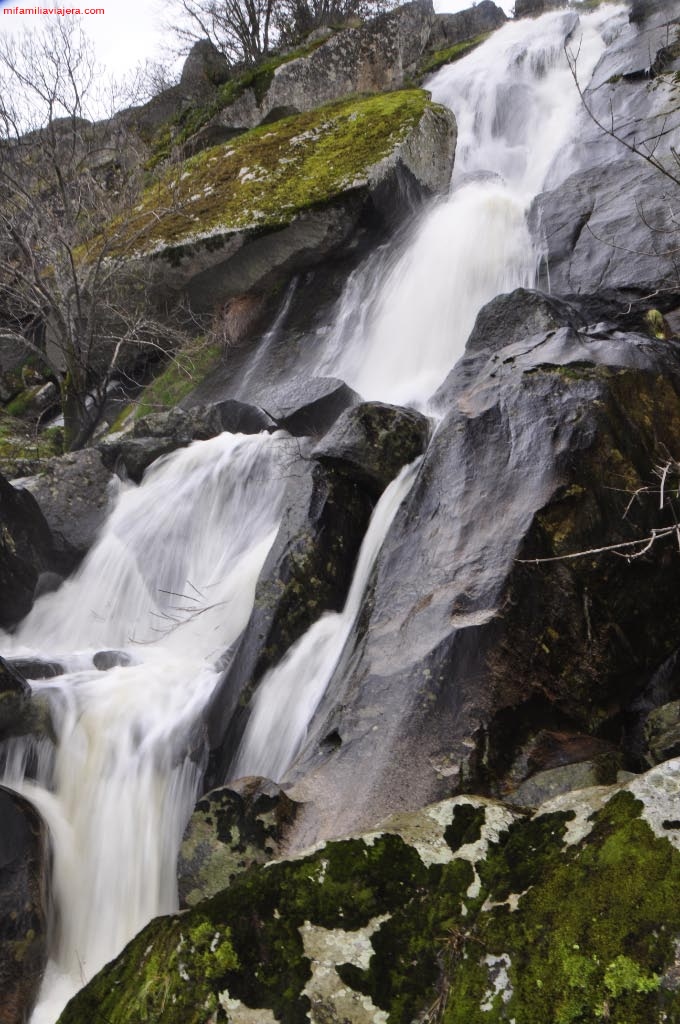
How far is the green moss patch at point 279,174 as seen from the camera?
42.1ft

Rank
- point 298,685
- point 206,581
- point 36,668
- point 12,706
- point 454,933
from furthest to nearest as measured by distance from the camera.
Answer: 1. point 206,581
2. point 36,668
3. point 12,706
4. point 298,685
5. point 454,933

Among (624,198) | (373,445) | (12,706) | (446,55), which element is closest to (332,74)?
(446,55)

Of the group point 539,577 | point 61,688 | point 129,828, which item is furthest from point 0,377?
point 539,577

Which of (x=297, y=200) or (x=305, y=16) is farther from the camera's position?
(x=305, y=16)

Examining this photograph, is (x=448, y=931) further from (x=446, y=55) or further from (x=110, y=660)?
(x=446, y=55)

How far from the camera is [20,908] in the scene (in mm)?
4566

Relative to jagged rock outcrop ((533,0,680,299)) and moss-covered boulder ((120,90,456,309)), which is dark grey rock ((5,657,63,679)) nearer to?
jagged rock outcrop ((533,0,680,299))

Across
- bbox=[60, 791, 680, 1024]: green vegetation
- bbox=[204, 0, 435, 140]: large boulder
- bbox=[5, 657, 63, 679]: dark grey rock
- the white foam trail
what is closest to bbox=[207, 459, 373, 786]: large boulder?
the white foam trail

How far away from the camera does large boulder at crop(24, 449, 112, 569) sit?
9453 mm

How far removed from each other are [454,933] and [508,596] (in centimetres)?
235

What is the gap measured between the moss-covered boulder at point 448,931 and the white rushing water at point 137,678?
261 centimetres

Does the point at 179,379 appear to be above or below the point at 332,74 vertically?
below

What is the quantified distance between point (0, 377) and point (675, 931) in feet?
57.2

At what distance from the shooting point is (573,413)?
507cm
